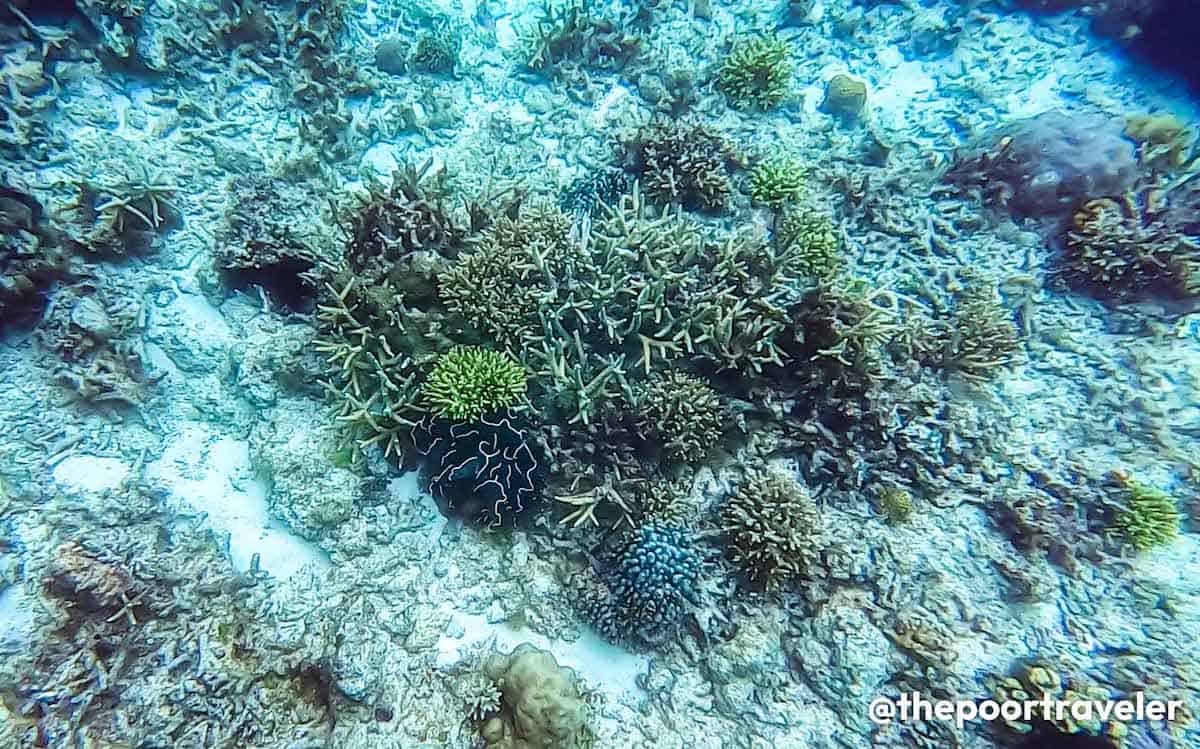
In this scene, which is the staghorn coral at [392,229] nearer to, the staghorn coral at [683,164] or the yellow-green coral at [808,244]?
the staghorn coral at [683,164]

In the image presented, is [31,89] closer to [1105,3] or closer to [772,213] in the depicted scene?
[772,213]

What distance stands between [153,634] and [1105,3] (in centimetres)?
1323

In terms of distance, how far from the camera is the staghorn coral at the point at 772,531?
4.62 meters

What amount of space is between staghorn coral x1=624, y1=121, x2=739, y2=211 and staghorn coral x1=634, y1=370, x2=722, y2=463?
2.25 meters

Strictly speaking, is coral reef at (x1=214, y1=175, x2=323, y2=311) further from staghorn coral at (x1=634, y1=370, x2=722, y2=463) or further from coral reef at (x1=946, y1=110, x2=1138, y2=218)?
coral reef at (x1=946, y1=110, x2=1138, y2=218)

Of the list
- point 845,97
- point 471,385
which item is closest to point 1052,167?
point 845,97

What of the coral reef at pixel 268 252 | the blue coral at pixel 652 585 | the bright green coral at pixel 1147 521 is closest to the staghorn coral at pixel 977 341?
the bright green coral at pixel 1147 521

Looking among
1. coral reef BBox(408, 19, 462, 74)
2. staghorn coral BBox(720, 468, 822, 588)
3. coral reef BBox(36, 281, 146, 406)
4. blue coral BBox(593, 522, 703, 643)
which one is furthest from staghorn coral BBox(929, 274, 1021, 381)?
coral reef BBox(36, 281, 146, 406)

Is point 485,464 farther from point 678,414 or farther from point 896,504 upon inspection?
point 896,504

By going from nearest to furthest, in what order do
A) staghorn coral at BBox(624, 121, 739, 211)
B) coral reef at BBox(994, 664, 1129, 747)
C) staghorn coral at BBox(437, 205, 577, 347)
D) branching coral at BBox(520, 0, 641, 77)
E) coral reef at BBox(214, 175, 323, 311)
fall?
coral reef at BBox(994, 664, 1129, 747), staghorn coral at BBox(437, 205, 577, 347), coral reef at BBox(214, 175, 323, 311), staghorn coral at BBox(624, 121, 739, 211), branching coral at BBox(520, 0, 641, 77)

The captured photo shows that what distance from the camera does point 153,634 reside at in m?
4.26

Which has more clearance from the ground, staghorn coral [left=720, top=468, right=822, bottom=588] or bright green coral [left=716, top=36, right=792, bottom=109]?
bright green coral [left=716, top=36, right=792, bottom=109]

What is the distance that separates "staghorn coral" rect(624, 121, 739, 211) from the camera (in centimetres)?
617

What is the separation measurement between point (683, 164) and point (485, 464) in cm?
368
